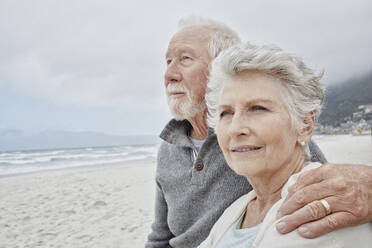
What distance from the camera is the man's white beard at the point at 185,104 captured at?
196 cm

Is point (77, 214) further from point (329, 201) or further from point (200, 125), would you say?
point (329, 201)

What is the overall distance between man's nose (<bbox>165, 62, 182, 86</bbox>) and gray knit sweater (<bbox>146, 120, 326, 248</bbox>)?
386mm

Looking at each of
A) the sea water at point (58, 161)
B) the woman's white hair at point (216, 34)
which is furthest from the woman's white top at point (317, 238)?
the sea water at point (58, 161)

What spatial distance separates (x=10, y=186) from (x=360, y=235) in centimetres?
1337

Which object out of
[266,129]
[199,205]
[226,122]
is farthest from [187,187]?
[266,129]

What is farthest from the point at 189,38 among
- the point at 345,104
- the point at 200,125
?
the point at 345,104

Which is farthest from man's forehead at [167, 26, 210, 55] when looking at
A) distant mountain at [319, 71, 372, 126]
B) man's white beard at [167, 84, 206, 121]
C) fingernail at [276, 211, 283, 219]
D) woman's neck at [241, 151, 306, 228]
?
distant mountain at [319, 71, 372, 126]

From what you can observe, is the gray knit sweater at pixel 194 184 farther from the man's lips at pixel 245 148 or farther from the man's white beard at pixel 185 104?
the man's lips at pixel 245 148

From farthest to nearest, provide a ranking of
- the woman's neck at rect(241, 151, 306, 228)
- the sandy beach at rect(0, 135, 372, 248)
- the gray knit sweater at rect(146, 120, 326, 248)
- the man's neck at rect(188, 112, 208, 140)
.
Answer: the sandy beach at rect(0, 135, 372, 248), the man's neck at rect(188, 112, 208, 140), the gray knit sweater at rect(146, 120, 326, 248), the woman's neck at rect(241, 151, 306, 228)

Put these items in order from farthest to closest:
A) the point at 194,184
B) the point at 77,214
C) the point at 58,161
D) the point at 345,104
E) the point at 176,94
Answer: the point at 345,104
the point at 58,161
the point at 77,214
the point at 176,94
the point at 194,184

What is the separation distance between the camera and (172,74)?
1976 mm

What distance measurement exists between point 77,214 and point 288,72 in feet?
23.2

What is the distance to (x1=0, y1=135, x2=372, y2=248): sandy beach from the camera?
17.7 ft

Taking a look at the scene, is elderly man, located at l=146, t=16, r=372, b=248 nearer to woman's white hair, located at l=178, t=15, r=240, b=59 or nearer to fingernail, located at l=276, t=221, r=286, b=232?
woman's white hair, located at l=178, t=15, r=240, b=59
